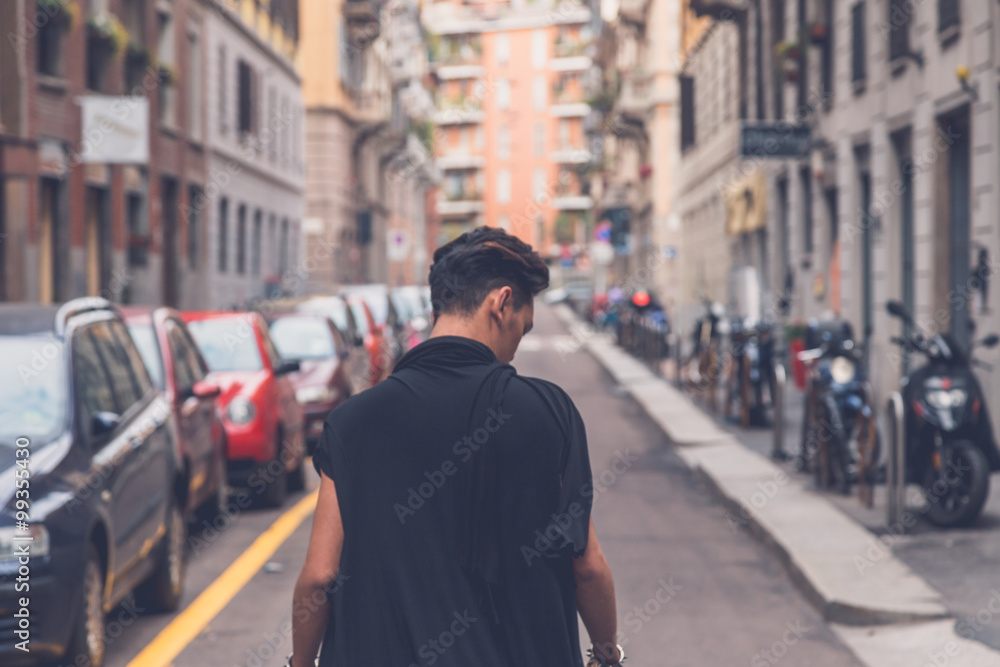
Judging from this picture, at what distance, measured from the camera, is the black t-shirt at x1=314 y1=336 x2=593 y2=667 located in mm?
2617

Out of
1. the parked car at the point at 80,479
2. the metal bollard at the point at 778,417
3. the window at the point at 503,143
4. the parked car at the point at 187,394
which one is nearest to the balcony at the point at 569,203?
the window at the point at 503,143

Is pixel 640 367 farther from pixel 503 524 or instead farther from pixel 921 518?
pixel 503 524

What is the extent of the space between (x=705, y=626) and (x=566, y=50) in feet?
352

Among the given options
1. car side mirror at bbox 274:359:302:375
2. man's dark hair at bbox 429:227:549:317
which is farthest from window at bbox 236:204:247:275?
man's dark hair at bbox 429:227:549:317

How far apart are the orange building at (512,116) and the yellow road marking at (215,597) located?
10181 cm

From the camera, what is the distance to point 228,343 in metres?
12.2

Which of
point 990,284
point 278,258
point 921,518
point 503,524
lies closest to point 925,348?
point 921,518

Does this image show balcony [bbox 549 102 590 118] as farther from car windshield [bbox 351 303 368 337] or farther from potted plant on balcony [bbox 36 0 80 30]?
potted plant on balcony [bbox 36 0 80 30]

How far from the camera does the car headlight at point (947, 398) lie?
29.8ft

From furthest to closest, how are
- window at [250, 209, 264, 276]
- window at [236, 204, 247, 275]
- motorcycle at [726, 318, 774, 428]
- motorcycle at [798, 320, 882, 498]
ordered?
1. window at [250, 209, 264, 276]
2. window at [236, 204, 247, 275]
3. motorcycle at [726, 318, 774, 428]
4. motorcycle at [798, 320, 882, 498]

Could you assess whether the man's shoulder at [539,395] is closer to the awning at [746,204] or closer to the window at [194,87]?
the awning at [746,204]

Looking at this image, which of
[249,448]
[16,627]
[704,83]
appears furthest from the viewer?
[704,83]

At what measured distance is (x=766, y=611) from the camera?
7348 millimetres

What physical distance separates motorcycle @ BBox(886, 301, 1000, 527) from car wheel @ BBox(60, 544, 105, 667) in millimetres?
5287
